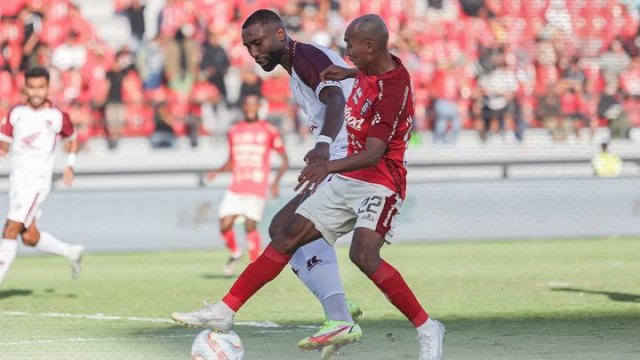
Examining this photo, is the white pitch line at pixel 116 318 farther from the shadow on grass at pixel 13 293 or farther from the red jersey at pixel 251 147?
the red jersey at pixel 251 147

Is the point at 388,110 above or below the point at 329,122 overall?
above

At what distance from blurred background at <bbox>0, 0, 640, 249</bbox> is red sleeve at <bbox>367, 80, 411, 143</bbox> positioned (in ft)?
38.6

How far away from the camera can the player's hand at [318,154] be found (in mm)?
7355

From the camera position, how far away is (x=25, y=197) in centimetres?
1217

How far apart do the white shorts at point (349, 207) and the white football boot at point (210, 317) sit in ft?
2.36

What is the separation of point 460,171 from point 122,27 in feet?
20.6

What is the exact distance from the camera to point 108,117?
20.4m

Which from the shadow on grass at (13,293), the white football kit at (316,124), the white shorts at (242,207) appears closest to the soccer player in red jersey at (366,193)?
the white football kit at (316,124)

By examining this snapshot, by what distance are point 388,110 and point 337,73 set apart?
630 millimetres

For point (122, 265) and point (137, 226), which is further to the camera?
point (137, 226)

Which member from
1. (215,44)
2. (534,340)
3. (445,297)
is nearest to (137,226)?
(215,44)

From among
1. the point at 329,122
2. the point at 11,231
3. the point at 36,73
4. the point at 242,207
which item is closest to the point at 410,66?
the point at 242,207

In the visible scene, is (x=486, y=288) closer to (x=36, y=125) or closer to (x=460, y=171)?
(x=36, y=125)

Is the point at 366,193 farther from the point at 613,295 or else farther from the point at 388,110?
the point at 613,295
